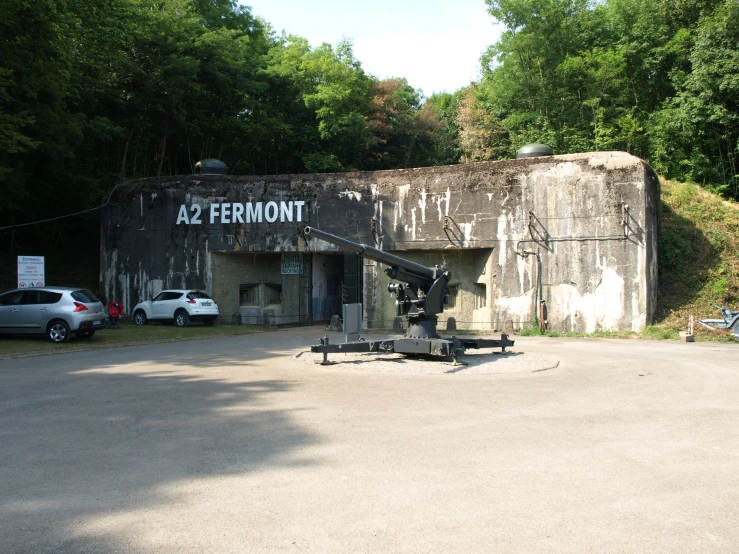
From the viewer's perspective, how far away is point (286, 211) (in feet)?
83.6

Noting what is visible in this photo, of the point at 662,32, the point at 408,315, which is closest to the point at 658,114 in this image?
the point at 662,32

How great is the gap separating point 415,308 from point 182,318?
12960mm

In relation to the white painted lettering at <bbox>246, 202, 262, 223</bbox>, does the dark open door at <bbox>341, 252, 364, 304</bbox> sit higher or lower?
lower

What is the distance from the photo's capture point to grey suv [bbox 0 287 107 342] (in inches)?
679

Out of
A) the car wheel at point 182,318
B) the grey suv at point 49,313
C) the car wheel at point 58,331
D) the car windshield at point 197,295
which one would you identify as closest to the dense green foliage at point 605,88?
the car windshield at point 197,295

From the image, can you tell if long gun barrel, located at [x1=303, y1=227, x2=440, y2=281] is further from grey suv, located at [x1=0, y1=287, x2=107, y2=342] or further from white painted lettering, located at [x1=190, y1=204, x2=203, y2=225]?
white painted lettering, located at [x1=190, y1=204, x2=203, y2=225]

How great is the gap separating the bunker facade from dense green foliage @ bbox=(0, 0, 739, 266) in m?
5.30

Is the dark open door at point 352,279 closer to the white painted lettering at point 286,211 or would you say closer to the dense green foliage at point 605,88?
the white painted lettering at point 286,211

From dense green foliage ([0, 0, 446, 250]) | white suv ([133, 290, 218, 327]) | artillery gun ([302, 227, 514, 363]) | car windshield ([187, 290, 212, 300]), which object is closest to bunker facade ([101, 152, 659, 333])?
car windshield ([187, 290, 212, 300])

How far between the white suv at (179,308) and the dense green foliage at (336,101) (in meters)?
6.79

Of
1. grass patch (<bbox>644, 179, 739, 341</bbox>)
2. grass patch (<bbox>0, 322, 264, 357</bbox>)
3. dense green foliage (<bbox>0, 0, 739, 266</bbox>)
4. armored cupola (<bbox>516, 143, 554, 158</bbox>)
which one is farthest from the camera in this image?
dense green foliage (<bbox>0, 0, 739, 266</bbox>)

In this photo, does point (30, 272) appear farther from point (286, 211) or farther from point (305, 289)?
point (305, 289)

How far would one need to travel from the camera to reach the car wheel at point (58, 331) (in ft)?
56.6

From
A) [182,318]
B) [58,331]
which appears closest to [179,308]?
[182,318]
